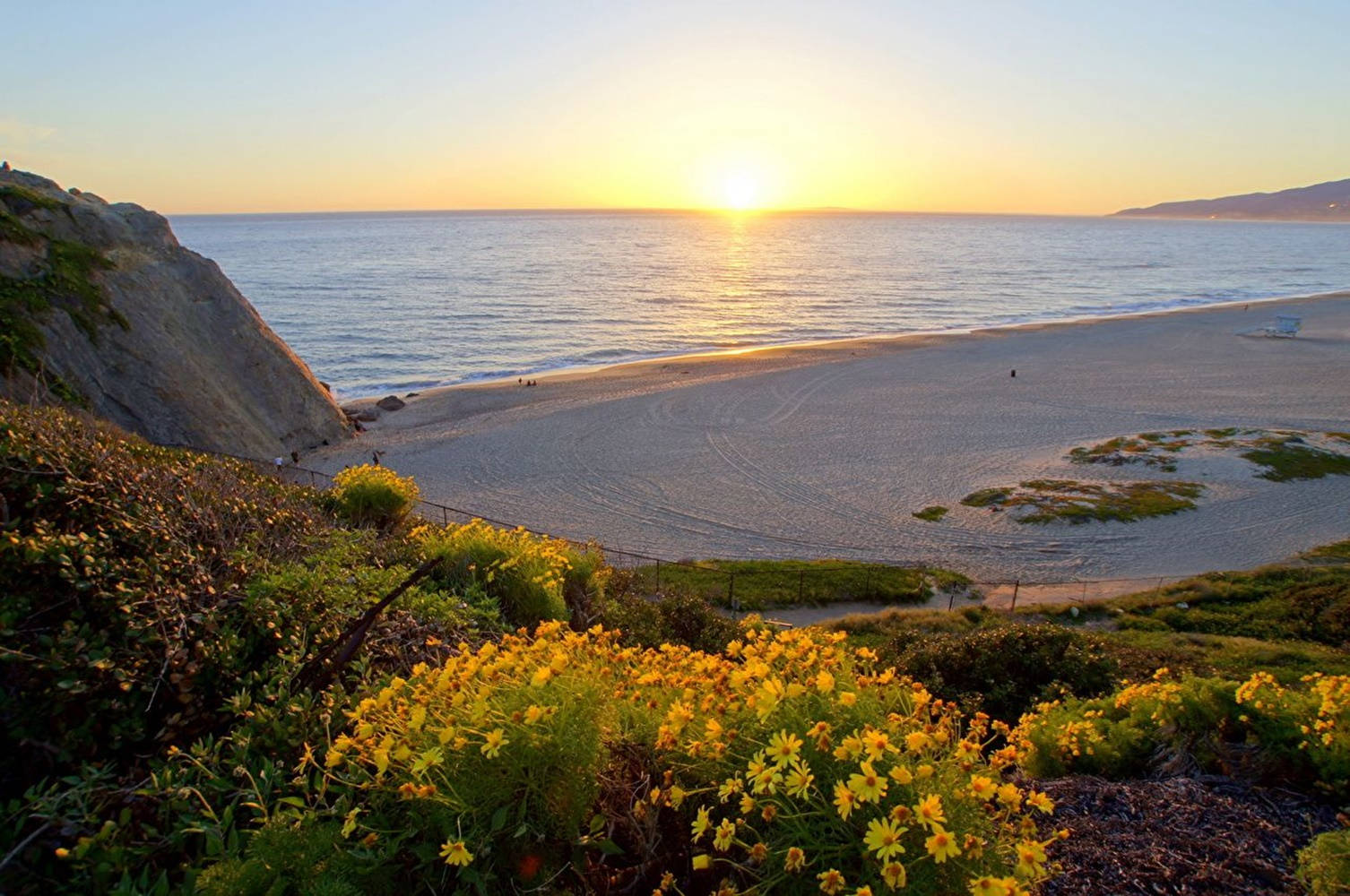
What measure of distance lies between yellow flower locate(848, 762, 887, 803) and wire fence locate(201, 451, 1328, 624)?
1479 centimetres

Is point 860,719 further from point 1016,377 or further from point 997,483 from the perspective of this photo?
point 1016,377

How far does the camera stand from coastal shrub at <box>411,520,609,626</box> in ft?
20.7

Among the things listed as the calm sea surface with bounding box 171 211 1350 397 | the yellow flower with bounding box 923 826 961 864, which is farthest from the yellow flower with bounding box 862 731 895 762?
the calm sea surface with bounding box 171 211 1350 397

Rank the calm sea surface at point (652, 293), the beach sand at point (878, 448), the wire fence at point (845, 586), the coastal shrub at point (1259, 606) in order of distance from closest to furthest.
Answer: the coastal shrub at point (1259, 606)
the wire fence at point (845, 586)
the beach sand at point (878, 448)
the calm sea surface at point (652, 293)

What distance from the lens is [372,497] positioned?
29.3 feet

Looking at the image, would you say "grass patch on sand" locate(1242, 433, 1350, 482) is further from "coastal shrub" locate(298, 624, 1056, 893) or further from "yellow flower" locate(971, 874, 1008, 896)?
"yellow flower" locate(971, 874, 1008, 896)

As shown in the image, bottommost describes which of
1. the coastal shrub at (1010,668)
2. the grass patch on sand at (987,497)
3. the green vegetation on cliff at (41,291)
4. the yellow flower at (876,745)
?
the grass patch on sand at (987,497)

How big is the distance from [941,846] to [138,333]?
2913 cm

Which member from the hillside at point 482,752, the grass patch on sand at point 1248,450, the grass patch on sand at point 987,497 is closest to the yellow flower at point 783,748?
the hillside at point 482,752

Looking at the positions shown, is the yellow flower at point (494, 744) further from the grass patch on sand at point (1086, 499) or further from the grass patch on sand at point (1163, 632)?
the grass patch on sand at point (1086, 499)

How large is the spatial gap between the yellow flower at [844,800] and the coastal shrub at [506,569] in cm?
395

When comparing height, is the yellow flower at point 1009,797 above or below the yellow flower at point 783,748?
below

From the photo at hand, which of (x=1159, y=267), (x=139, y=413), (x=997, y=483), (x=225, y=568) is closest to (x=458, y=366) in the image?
(x=139, y=413)

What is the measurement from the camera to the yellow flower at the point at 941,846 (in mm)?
2211
